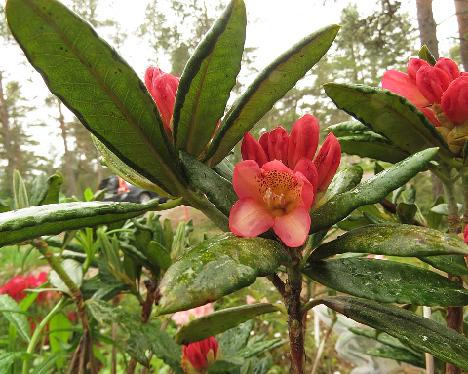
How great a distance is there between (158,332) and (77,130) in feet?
47.9

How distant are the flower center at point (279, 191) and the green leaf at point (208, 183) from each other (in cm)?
3

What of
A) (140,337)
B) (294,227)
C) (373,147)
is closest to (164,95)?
(294,227)

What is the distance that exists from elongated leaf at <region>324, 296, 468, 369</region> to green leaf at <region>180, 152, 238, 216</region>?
15 centimetres

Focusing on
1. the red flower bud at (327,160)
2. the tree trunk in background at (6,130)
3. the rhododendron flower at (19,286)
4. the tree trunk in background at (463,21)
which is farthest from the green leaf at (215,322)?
the tree trunk in background at (6,130)

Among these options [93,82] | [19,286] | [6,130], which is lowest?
[19,286]

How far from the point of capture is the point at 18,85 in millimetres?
13016

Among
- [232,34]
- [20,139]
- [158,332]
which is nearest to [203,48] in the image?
[232,34]

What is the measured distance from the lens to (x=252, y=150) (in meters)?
0.41

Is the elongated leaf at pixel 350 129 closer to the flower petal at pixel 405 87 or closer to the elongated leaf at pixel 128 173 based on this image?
the flower petal at pixel 405 87

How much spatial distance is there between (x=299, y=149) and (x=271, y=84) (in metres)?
0.07

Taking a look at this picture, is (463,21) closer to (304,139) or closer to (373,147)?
(373,147)

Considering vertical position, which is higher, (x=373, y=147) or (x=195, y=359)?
(x=373, y=147)

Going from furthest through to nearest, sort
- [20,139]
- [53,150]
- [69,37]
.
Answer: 1. [53,150]
2. [20,139]
3. [69,37]

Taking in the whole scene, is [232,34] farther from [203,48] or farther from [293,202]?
[293,202]
